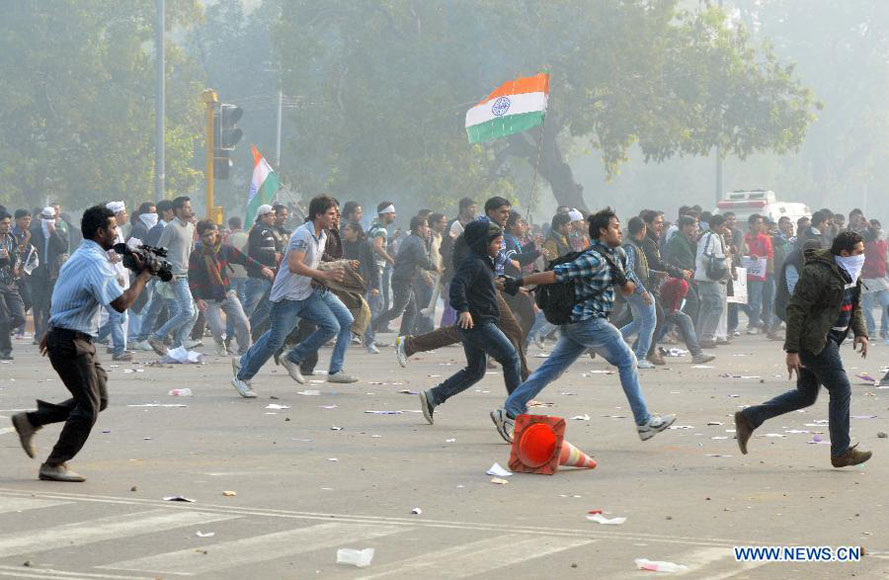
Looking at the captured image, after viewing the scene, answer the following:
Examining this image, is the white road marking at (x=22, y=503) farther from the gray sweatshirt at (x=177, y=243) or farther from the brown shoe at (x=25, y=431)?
the gray sweatshirt at (x=177, y=243)

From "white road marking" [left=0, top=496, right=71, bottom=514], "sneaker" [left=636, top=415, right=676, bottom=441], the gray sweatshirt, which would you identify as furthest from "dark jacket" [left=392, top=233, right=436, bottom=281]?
"white road marking" [left=0, top=496, right=71, bottom=514]

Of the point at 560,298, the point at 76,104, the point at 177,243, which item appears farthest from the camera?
the point at 76,104

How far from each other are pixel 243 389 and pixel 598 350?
385 cm

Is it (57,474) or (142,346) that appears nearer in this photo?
(57,474)

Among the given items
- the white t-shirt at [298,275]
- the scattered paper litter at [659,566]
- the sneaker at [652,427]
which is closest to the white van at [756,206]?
the white t-shirt at [298,275]

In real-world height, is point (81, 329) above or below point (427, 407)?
above

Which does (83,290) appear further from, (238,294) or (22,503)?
(238,294)

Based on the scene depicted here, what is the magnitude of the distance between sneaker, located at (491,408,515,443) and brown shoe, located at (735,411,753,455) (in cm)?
152

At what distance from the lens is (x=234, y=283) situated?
70.8ft

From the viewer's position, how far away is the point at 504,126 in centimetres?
2372

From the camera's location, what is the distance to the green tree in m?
44.8

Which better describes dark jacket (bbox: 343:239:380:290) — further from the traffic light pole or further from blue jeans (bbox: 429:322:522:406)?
blue jeans (bbox: 429:322:522:406)

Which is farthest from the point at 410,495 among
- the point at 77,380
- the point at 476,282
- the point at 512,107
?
the point at 512,107

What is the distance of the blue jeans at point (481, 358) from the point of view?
38.2 feet
